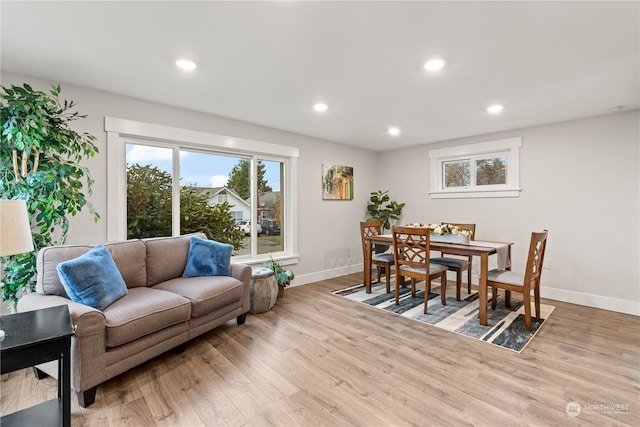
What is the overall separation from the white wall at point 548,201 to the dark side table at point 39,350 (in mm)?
1355

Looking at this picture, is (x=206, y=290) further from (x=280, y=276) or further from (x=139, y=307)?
(x=280, y=276)

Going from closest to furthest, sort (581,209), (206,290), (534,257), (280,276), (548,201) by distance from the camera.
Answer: (206,290) < (534,257) < (581,209) < (280,276) < (548,201)

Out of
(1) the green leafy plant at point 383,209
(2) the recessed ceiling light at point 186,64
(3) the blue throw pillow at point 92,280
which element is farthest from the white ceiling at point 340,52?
(1) the green leafy plant at point 383,209

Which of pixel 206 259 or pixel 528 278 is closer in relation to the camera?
pixel 528 278

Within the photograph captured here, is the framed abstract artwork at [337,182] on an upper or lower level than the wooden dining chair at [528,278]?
upper

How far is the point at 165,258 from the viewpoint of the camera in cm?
286

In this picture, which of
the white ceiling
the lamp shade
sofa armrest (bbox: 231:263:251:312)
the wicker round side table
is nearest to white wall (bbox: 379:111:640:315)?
the white ceiling

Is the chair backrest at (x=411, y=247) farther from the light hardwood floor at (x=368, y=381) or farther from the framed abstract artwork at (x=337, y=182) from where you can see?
the framed abstract artwork at (x=337, y=182)

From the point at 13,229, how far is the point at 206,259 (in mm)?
1674

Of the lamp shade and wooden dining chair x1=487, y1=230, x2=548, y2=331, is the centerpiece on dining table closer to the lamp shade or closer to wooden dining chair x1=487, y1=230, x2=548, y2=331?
wooden dining chair x1=487, y1=230, x2=548, y2=331

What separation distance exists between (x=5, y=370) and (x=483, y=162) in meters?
5.32

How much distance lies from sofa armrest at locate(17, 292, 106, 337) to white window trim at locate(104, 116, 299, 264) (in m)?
0.93

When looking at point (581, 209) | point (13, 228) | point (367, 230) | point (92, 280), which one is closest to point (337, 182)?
point (367, 230)

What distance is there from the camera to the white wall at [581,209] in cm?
338
